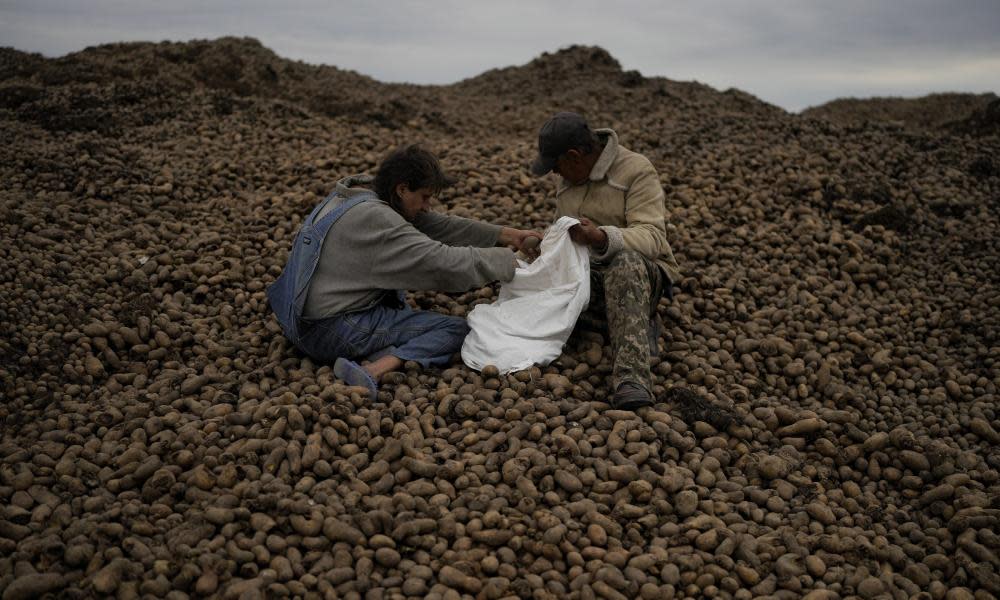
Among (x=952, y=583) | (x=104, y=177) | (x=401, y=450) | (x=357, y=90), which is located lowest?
(x=952, y=583)

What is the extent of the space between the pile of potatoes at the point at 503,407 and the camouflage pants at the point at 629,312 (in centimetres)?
18

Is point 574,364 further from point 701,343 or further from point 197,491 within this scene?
point 197,491

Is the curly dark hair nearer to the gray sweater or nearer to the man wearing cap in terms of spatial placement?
the gray sweater

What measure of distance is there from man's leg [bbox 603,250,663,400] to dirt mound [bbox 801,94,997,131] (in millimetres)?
11202

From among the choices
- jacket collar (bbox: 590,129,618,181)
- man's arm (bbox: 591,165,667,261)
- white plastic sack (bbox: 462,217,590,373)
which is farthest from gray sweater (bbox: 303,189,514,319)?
jacket collar (bbox: 590,129,618,181)

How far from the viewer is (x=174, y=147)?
684 cm

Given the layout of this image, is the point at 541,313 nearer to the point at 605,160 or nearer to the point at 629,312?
the point at 629,312

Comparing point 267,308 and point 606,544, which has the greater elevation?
point 267,308

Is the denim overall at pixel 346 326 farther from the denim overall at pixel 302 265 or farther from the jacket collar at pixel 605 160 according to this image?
the jacket collar at pixel 605 160

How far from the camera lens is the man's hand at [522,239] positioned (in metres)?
4.03

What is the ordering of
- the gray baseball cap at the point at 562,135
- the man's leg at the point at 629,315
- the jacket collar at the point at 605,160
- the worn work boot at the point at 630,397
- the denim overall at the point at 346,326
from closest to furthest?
the worn work boot at the point at 630,397 → the man's leg at the point at 629,315 → the denim overall at the point at 346,326 → the gray baseball cap at the point at 562,135 → the jacket collar at the point at 605,160

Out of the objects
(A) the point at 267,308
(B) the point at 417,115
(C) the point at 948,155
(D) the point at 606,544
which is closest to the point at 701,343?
(D) the point at 606,544

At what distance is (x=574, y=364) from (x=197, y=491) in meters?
1.87

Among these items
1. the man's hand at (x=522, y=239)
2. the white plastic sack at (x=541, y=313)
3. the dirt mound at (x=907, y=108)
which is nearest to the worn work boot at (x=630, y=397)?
the white plastic sack at (x=541, y=313)
